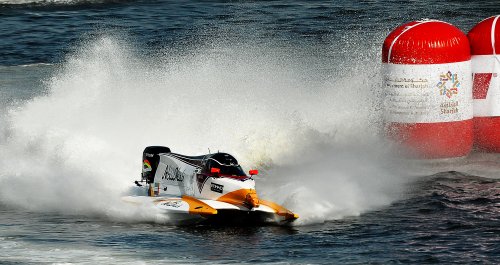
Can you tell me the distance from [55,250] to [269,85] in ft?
34.2

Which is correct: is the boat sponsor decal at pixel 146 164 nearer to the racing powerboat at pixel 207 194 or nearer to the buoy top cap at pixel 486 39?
the racing powerboat at pixel 207 194

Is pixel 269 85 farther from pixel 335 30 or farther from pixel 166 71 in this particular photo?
pixel 335 30

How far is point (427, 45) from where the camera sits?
700 inches

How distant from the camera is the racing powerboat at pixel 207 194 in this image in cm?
1493

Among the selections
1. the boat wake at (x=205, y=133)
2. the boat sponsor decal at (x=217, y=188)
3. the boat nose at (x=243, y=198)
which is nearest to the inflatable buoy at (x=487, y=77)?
the boat wake at (x=205, y=133)

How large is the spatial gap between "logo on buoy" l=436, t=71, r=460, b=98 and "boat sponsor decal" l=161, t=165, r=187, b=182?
16.6 ft

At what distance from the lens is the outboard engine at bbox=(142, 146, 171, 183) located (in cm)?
1647

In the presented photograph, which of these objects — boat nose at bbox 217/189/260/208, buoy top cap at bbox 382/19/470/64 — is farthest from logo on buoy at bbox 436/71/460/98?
boat nose at bbox 217/189/260/208

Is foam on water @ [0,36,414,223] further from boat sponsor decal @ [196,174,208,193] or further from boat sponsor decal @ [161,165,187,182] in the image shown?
boat sponsor decal @ [196,174,208,193]

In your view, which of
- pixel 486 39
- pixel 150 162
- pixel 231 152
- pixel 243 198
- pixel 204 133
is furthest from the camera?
pixel 204 133

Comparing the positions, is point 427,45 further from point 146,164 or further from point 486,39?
point 146,164

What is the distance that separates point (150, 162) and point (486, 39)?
6.60 m

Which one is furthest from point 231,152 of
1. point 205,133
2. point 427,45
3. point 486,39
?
point 486,39

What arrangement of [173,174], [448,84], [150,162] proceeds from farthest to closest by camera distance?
1. [448,84]
2. [150,162]
3. [173,174]
